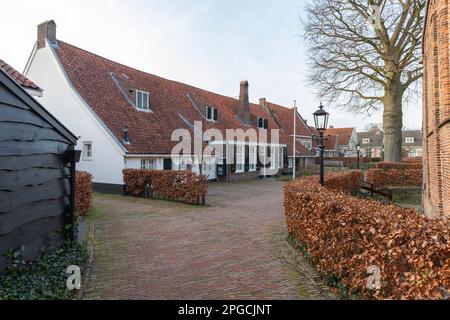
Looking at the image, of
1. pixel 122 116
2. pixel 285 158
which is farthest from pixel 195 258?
pixel 285 158

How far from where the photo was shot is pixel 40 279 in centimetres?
492

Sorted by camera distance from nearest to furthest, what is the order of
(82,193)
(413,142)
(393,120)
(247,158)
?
(82,193) < (393,120) < (247,158) < (413,142)

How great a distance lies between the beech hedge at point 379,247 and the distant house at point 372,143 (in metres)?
80.8

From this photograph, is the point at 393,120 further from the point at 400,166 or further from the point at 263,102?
the point at 263,102

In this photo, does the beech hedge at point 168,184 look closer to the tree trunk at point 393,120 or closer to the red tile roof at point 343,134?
the tree trunk at point 393,120

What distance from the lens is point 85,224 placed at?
9.92m

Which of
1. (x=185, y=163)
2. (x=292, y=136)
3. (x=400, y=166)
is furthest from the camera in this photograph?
(x=292, y=136)

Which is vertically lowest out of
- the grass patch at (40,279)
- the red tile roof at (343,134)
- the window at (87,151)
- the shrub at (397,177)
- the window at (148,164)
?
the grass patch at (40,279)

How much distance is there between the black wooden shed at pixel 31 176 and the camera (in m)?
4.73

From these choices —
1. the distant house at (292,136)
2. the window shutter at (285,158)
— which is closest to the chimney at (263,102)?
the distant house at (292,136)

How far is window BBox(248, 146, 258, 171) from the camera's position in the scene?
28062mm

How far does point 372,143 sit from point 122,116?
81.5 meters

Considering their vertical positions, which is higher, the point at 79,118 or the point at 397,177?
the point at 79,118
